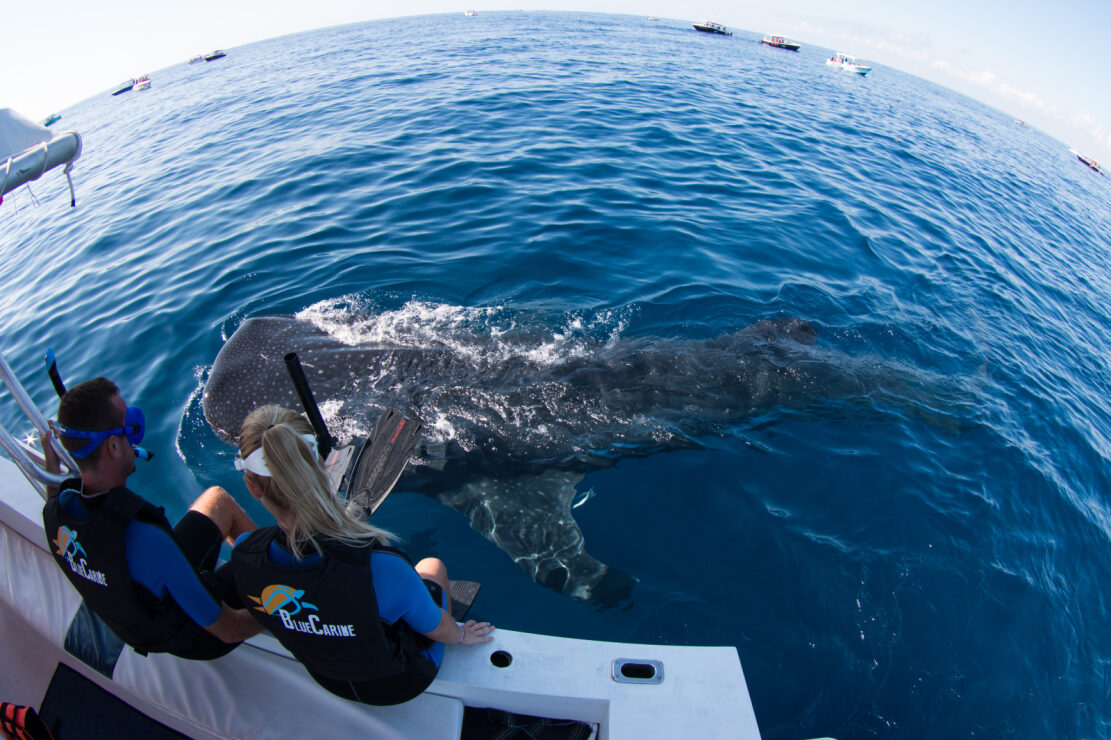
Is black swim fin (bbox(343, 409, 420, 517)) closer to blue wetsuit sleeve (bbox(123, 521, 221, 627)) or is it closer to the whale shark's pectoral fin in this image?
blue wetsuit sleeve (bbox(123, 521, 221, 627))

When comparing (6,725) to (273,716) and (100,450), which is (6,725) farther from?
(100,450)

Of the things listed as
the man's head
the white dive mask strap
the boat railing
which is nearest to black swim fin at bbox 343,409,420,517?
the white dive mask strap

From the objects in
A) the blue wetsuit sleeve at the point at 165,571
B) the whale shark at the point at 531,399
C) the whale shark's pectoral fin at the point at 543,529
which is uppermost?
the blue wetsuit sleeve at the point at 165,571

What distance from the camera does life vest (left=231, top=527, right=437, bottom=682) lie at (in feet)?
8.18

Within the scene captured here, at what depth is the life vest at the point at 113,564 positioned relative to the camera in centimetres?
264

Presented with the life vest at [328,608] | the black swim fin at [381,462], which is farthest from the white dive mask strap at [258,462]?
the black swim fin at [381,462]

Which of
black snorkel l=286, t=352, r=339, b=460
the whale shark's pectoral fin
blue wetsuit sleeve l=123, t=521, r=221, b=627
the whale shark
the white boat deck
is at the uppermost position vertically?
black snorkel l=286, t=352, r=339, b=460

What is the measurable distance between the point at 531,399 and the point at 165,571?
3779 mm

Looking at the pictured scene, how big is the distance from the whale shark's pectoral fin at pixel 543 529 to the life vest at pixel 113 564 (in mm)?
2704

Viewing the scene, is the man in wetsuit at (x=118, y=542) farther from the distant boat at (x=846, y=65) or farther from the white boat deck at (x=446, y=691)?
the distant boat at (x=846, y=65)

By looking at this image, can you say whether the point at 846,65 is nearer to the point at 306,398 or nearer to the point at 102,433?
the point at 306,398

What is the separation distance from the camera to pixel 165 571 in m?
2.76

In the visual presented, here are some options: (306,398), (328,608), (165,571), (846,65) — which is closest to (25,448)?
(165,571)

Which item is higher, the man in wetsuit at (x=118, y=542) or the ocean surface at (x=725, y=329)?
the man in wetsuit at (x=118, y=542)
